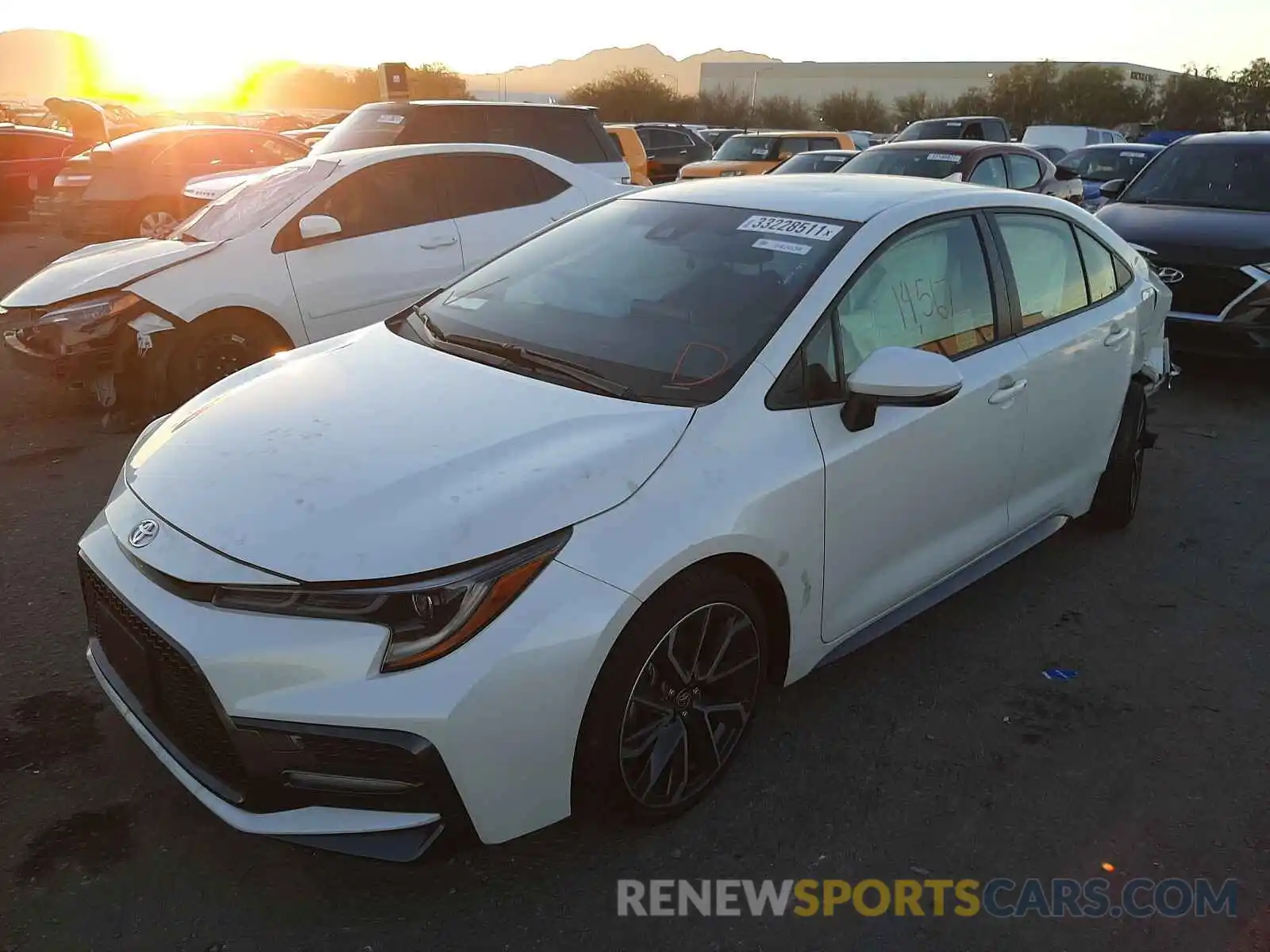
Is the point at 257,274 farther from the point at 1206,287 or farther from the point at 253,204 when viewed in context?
the point at 1206,287

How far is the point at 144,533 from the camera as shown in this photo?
2.49 m

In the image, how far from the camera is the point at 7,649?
3545 millimetres

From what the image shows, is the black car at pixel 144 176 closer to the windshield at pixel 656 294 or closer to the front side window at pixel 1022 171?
the front side window at pixel 1022 171

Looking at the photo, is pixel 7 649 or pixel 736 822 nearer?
pixel 736 822

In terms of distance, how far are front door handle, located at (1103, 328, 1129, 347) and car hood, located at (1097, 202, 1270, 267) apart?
11.4 ft

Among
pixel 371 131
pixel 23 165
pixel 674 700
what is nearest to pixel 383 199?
pixel 371 131

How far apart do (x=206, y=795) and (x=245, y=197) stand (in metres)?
5.13

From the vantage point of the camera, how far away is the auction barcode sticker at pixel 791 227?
3.22 meters

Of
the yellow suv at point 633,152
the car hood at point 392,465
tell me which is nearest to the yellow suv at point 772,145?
the yellow suv at point 633,152

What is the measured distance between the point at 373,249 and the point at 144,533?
162 inches

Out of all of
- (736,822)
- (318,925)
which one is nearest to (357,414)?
(318,925)

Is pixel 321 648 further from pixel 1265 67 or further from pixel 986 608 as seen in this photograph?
pixel 1265 67

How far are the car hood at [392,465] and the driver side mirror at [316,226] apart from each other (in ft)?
10.00

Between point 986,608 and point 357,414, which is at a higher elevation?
point 357,414
